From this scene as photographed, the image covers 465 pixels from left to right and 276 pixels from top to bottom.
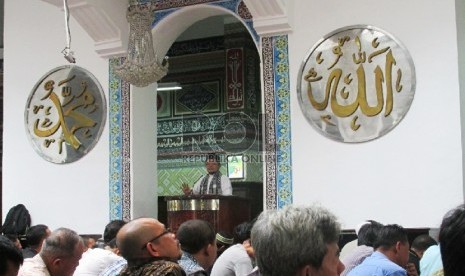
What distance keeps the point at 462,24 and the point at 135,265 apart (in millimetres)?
4804

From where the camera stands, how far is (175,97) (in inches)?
461

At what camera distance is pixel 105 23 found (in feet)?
25.5

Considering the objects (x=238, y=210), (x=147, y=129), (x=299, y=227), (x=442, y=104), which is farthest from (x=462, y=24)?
(x=299, y=227)

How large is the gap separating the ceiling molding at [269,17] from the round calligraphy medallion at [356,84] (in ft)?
1.27

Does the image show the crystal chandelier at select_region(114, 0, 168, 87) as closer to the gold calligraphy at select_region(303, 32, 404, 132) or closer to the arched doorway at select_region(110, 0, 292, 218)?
the arched doorway at select_region(110, 0, 292, 218)

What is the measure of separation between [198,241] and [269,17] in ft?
12.3

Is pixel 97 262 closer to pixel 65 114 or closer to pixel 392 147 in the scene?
pixel 392 147

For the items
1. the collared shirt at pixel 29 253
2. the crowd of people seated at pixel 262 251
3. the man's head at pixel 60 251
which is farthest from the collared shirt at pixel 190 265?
the collared shirt at pixel 29 253

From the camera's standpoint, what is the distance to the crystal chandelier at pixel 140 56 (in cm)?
682

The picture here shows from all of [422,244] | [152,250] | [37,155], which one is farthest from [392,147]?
[152,250]

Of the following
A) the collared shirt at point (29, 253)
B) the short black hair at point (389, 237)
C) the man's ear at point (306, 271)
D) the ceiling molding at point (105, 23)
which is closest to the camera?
the man's ear at point (306, 271)

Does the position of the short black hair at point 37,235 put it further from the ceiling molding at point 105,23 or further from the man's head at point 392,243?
the ceiling molding at point 105,23

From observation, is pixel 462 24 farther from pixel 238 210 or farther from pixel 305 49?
pixel 238 210

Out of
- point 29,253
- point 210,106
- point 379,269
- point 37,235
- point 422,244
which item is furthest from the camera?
point 210,106
